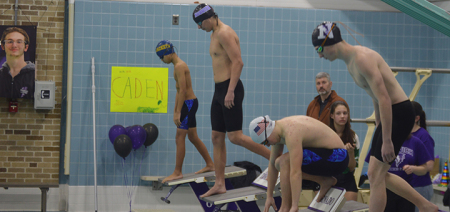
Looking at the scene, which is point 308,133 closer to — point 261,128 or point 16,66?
point 261,128

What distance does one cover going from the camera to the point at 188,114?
534 cm

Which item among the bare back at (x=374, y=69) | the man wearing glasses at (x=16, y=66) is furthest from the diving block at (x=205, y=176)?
the man wearing glasses at (x=16, y=66)

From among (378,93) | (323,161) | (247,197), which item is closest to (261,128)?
(323,161)

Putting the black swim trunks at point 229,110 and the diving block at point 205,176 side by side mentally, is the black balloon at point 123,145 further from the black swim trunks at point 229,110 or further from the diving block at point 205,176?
the black swim trunks at point 229,110

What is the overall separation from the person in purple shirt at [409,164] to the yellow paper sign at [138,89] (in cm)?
370

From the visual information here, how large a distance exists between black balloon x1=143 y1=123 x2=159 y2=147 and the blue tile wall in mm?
180

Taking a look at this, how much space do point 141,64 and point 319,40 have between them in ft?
13.5

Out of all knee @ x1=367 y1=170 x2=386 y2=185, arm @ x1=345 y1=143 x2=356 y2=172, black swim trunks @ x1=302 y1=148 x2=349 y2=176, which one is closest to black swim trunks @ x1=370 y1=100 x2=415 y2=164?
knee @ x1=367 y1=170 x2=386 y2=185

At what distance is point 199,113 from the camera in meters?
6.77

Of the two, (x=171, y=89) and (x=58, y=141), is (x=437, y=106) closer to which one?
(x=171, y=89)

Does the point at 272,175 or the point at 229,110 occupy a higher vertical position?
the point at 229,110

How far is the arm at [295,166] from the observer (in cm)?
332

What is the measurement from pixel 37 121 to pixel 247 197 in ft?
12.6

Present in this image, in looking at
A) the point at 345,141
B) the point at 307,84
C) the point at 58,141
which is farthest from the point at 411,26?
the point at 58,141
